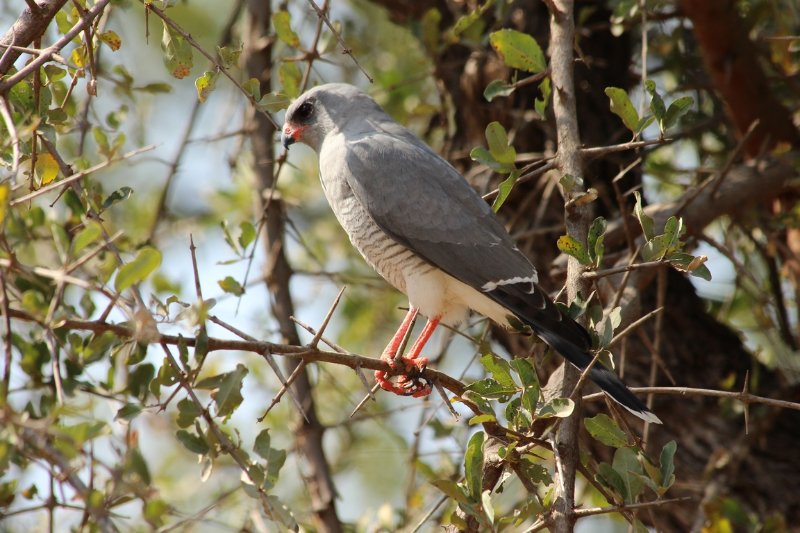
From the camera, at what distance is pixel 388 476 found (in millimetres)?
7223

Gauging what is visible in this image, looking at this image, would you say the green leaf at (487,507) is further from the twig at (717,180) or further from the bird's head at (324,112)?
the bird's head at (324,112)

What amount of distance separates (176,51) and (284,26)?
2.96 feet

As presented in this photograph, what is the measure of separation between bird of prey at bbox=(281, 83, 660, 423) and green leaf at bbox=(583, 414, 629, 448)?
2.28 ft

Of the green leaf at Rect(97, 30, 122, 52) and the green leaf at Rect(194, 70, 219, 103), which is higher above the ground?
the green leaf at Rect(97, 30, 122, 52)

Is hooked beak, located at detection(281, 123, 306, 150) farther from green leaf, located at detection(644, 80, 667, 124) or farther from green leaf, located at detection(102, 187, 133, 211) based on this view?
green leaf, located at detection(644, 80, 667, 124)

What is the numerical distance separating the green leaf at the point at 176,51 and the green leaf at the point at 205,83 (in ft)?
0.23

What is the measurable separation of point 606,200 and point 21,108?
273 cm

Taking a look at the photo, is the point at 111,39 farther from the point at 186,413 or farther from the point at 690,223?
the point at 690,223

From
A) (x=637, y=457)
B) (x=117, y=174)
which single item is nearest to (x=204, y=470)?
(x=637, y=457)

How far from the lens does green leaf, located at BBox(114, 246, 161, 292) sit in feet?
6.24

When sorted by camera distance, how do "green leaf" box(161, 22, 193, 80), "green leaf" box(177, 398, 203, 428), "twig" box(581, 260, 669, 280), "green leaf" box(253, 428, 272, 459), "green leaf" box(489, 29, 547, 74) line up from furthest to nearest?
1. "green leaf" box(489, 29, 547, 74)
2. "green leaf" box(161, 22, 193, 80)
3. "twig" box(581, 260, 669, 280)
4. "green leaf" box(253, 428, 272, 459)
5. "green leaf" box(177, 398, 203, 428)

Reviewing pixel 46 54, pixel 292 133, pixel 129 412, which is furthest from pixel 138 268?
pixel 292 133

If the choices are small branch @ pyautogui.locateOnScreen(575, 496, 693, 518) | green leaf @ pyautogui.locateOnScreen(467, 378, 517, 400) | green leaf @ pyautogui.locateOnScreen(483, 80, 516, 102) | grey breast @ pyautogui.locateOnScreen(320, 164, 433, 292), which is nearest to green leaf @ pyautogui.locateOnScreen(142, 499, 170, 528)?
green leaf @ pyautogui.locateOnScreen(467, 378, 517, 400)

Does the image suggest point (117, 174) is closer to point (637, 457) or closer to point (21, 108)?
point (21, 108)
